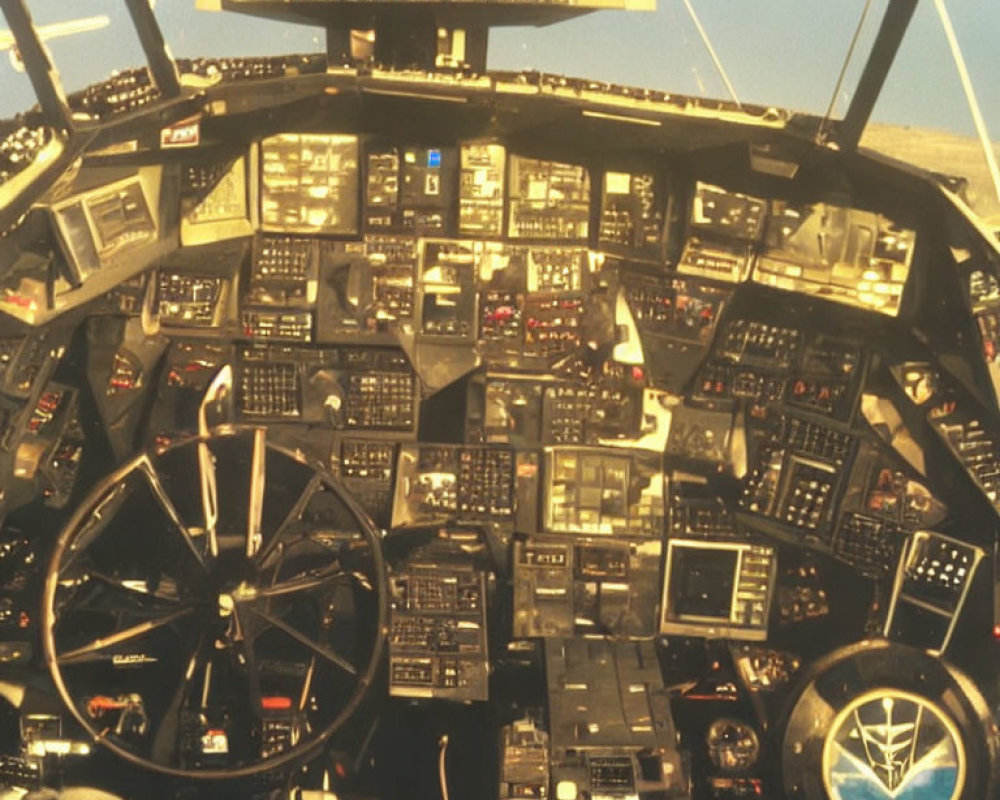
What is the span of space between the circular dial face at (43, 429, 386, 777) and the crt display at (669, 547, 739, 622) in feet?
4.73

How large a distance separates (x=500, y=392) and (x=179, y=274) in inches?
60.6

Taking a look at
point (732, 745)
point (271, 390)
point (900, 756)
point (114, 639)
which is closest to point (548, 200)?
point (271, 390)

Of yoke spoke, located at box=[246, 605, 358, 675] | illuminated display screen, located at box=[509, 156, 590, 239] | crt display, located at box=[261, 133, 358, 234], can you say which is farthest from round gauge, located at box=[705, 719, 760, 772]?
crt display, located at box=[261, 133, 358, 234]

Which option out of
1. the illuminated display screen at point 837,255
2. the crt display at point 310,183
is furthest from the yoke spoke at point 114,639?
the illuminated display screen at point 837,255

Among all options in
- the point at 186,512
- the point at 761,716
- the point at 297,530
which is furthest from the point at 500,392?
the point at 761,716

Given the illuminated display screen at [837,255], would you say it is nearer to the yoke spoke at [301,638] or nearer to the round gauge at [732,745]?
the round gauge at [732,745]

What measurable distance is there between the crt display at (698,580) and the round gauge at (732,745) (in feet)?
1.64

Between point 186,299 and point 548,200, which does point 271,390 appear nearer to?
point 186,299

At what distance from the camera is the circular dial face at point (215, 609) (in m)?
4.70

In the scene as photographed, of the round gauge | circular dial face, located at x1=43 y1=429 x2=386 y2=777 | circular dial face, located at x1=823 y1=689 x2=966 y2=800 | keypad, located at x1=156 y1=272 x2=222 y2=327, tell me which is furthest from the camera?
keypad, located at x1=156 y1=272 x2=222 y2=327

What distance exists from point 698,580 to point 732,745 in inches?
29.4

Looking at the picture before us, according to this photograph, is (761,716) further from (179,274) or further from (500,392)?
(179,274)

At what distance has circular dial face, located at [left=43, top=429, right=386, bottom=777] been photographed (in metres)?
4.70

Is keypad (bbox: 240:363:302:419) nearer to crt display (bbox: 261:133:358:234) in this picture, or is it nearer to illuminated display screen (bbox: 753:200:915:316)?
crt display (bbox: 261:133:358:234)
